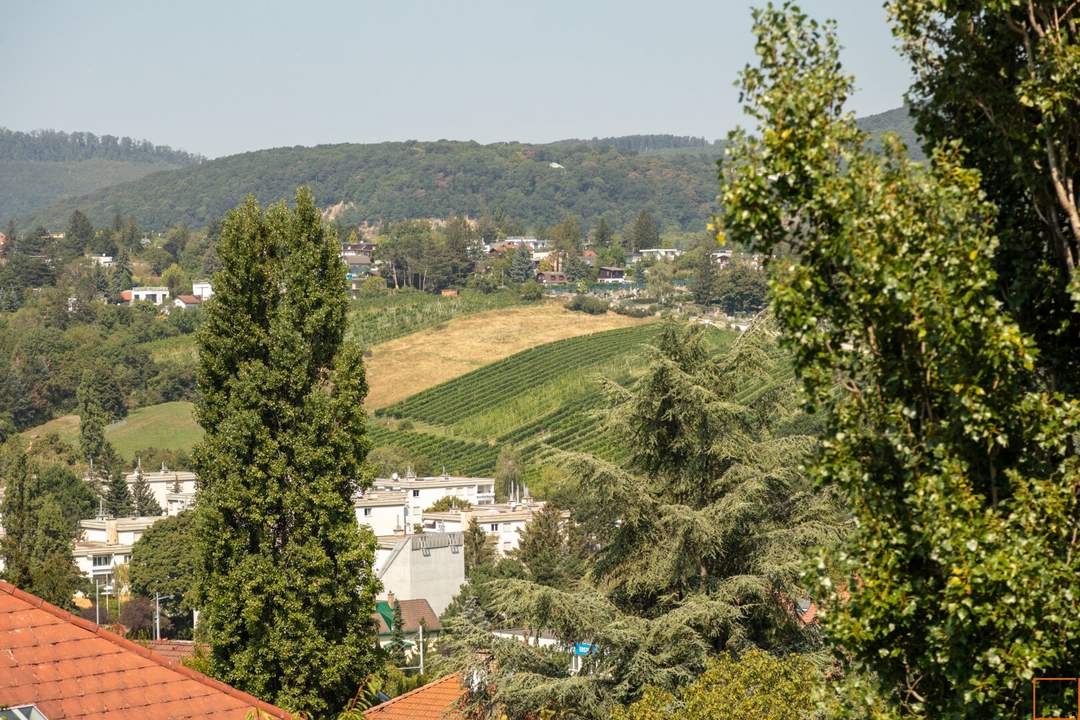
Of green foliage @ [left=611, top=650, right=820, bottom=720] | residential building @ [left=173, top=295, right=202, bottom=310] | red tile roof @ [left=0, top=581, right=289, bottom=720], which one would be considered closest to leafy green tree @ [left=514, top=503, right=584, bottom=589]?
green foliage @ [left=611, top=650, right=820, bottom=720]

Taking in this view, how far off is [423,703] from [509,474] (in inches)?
2328

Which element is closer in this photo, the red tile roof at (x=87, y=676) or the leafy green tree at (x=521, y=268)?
the red tile roof at (x=87, y=676)

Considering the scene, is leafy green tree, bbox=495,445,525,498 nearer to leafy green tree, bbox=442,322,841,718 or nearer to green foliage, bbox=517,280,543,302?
green foliage, bbox=517,280,543,302

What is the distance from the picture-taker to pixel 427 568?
180ft

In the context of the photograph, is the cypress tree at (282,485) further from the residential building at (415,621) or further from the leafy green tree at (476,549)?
the leafy green tree at (476,549)

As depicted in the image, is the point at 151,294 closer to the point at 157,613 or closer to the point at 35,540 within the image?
the point at 157,613

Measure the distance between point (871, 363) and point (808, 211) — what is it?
2.51 ft

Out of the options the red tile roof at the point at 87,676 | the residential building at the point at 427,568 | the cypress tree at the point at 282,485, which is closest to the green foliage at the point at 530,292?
the residential building at the point at 427,568

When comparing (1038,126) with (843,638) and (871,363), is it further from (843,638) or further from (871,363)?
(843,638)

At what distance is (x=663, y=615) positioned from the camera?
15.4 metres

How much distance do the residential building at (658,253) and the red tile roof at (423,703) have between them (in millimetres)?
149145

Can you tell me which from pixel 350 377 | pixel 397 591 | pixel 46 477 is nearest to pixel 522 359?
pixel 46 477

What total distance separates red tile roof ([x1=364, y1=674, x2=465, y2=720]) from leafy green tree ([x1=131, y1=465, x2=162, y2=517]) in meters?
A: 66.6

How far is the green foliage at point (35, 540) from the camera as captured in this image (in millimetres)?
29047
